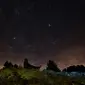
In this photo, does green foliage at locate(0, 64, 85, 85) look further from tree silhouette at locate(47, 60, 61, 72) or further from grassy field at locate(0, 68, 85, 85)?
tree silhouette at locate(47, 60, 61, 72)

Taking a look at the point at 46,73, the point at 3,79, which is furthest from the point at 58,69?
the point at 3,79

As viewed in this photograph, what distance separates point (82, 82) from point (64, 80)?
335cm

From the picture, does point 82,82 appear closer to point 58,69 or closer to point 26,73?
point 58,69

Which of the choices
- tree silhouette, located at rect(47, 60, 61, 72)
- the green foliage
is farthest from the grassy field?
tree silhouette, located at rect(47, 60, 61, 72)

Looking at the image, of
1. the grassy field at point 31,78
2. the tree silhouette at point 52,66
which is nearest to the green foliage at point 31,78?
the grassy field at point 31,78

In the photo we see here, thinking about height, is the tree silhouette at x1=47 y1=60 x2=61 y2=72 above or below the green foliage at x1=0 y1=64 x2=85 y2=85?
above

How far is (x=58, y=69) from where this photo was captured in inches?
1929

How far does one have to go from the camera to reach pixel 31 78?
1641 inches

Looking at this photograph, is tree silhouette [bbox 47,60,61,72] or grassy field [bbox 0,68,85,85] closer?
grassy field [bbox 0,68,85,85]

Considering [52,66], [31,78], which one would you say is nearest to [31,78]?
[31,78]

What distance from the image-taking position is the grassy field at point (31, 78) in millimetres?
41438

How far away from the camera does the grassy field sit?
136 ft

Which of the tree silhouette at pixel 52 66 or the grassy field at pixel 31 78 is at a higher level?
the tree silhouette at pixel 52 66

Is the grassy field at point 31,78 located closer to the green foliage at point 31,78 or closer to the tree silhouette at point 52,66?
the green foliage at point 31,78
